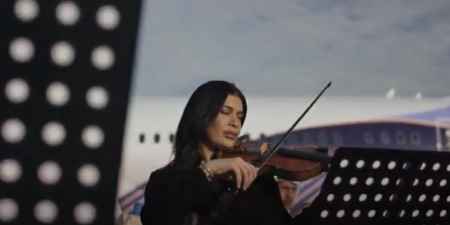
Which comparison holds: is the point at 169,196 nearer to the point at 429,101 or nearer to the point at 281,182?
the point at 281,182

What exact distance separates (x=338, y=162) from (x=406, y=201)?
205 mm

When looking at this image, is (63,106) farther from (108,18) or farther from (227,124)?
(227,124)

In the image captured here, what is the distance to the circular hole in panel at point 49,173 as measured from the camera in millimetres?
461

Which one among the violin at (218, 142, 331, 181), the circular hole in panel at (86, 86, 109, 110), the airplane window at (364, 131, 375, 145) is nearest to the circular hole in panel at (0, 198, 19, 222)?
the circular hole in panel at (86, 86, 109, 110)

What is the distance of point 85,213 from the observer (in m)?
0.46

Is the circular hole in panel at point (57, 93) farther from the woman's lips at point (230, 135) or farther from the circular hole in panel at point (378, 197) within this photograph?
the woman's lips at point (230, 135)

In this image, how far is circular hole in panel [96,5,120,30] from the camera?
46 centimetres

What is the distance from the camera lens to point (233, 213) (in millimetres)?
1243

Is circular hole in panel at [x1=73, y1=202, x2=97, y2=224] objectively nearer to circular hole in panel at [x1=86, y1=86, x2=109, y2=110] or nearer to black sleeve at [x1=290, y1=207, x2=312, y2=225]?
circular hole in panel at [x1=86, y1=86, x2=109, y2=110]

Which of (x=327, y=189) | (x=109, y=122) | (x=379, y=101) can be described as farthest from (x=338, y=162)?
(x=379, y=101)

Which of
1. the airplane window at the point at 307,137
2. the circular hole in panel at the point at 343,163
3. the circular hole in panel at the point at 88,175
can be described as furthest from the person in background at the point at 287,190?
the airplane window at the point at 307,137

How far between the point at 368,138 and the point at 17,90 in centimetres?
420

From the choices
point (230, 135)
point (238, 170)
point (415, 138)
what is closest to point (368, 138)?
point (415, 138)

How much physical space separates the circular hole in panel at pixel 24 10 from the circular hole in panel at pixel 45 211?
0.51 ft
